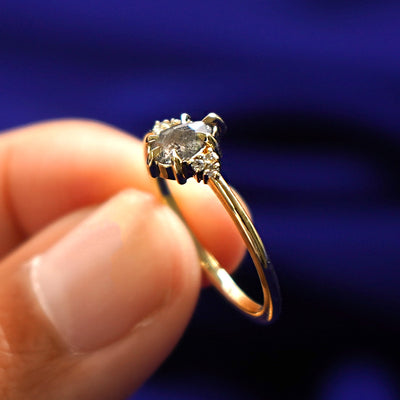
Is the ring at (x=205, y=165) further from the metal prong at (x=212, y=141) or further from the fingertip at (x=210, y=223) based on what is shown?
the fingertip at (x=210, y=223)

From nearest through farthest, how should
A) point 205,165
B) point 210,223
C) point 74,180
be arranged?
point 205,165, point 210,223, point 74,180

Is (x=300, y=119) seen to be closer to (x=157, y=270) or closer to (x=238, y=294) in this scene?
(x=238, y=294)

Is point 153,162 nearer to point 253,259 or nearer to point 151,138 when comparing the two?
point 151,138

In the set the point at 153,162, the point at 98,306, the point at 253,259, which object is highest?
the point at 153,162

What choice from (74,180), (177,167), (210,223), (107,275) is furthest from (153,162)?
(74,180)

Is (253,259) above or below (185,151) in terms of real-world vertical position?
below

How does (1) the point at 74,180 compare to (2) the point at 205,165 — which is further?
(1) the point at 74,180

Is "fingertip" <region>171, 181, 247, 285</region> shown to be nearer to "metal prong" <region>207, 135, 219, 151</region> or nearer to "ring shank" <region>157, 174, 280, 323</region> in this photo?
"ring shank" <region>157, 174, 280, 323</region>

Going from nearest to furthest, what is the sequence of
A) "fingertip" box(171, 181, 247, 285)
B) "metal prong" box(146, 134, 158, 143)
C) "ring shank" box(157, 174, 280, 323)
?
"ring shank" box(157, 174, 280, 323) → "metal prong" box(146, 134, 158, 143) → "fingertip" box(171, 181, 247, 285)

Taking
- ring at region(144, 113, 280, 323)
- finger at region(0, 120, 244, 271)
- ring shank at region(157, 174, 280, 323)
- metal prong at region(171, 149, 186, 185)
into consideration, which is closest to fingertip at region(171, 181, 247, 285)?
finger at region(0, 120, 244, 271)
